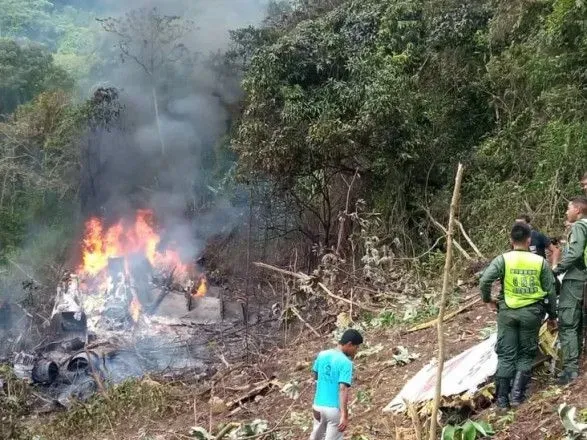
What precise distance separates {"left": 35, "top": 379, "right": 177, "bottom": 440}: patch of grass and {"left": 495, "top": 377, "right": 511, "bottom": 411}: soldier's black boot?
5.09 metres

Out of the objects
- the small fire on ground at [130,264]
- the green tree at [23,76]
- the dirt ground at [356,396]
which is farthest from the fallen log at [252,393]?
the green tree at [23,76]

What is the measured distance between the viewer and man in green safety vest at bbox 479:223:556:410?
4.76 metres

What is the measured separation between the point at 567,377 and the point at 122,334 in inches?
457

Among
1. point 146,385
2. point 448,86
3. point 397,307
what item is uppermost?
point 448,86

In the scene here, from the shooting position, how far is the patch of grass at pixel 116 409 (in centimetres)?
900

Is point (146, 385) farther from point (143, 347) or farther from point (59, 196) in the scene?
point (59, 196)

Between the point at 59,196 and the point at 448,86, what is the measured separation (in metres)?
14.0

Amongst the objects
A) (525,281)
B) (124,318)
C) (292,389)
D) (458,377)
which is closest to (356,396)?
(292,389)

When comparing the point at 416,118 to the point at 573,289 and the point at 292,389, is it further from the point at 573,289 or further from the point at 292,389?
the point at 573,289

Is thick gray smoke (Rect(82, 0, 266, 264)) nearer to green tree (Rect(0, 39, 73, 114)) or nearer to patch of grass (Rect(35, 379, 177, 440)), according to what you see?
green tree (Rect(0, 39, 73, 114))

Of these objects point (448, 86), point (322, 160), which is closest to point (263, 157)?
point (322, 160)

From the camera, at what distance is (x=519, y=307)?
4758mm

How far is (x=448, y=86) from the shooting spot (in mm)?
13969

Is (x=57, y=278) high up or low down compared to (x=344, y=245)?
down
